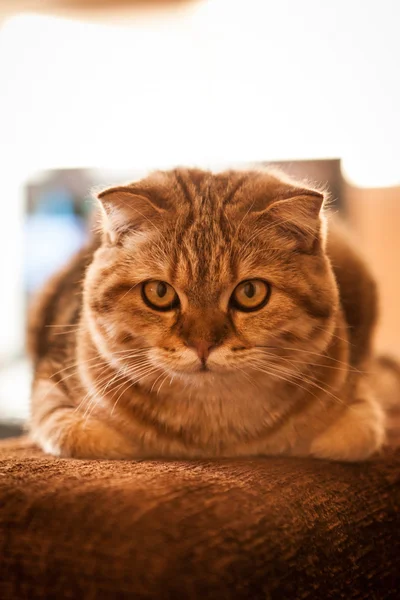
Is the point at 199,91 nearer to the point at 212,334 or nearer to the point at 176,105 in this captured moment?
the point at 176,105

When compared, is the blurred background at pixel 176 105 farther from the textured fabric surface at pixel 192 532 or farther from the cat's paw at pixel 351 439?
the textured fabric surface at pixel 192 532

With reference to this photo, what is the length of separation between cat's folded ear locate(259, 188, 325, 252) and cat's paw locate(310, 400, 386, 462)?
35cm

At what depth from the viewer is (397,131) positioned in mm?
2303

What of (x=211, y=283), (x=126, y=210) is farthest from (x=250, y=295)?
(x=126, y=210)

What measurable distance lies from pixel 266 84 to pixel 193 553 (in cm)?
206

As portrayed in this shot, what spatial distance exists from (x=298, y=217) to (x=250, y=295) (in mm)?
169

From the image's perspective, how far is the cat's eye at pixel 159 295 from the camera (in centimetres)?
111

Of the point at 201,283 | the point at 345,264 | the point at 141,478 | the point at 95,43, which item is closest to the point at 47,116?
the point at 95,43

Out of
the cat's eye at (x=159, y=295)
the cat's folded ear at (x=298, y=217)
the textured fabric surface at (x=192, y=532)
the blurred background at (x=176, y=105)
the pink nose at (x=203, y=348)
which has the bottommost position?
the textured fabric surface at (x=192, y=532)

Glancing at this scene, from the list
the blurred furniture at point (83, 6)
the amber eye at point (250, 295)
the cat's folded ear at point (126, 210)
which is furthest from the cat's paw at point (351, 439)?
the blurred furniture at point (83, 6)

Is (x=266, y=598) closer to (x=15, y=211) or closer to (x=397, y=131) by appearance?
(x=397, y=131)

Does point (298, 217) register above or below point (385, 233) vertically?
below

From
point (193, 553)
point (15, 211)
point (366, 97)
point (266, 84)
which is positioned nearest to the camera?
point (193, 553)

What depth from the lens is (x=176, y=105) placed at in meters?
2.70
